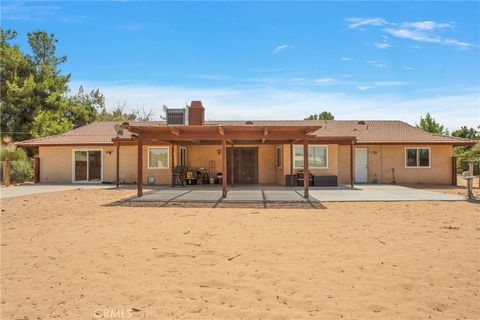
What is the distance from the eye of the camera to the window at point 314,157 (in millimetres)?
18812

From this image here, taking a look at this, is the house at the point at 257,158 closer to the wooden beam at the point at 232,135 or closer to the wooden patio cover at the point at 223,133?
the wooden beam at the point at 232,135

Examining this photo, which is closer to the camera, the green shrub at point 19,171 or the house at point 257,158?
the house at point 257,158

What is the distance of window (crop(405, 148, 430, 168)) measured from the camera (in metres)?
20.3

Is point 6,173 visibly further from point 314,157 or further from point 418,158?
point 418,158

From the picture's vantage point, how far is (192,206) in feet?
35.9

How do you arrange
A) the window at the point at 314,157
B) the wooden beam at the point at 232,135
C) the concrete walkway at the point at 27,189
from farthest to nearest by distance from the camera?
the window at the point at 314,157, the concrete walkway at the point at 27,189, the wooden beam at the point at 232,135

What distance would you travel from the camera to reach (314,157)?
1889cm

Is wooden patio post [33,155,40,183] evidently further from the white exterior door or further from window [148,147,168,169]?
the white exterior door

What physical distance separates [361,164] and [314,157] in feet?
11.2

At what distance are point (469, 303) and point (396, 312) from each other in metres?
0.86

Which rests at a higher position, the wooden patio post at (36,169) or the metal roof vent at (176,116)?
the metal roof vent at (176,116)

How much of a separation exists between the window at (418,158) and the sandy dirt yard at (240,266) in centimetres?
1209

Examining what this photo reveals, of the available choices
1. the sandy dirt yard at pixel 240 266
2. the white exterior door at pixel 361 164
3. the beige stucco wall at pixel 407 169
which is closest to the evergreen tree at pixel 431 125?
the beige stucco wall at pixel 407 169

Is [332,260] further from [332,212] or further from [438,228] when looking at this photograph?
[332,212]
